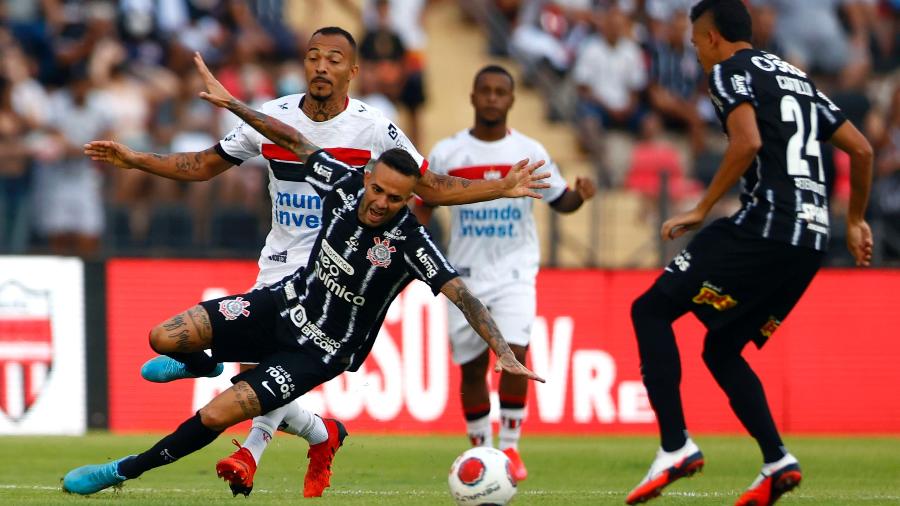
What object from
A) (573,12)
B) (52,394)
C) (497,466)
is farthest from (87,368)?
(573,12)

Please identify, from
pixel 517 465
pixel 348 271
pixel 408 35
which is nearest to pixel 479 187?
pixel 348 271

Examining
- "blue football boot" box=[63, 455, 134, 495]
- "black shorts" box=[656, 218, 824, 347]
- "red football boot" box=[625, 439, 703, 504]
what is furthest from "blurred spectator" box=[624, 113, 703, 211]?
"blue football boot" box=[63, 455, 134, 495]

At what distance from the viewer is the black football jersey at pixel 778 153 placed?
804 centimetres

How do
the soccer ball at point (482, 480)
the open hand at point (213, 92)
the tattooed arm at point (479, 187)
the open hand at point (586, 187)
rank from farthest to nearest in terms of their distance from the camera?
the open hand at point (586, 187) < the tattooed arm at point (479, 187) < the open hand at point (213, 92) < the soccer ball at point (482, 480)

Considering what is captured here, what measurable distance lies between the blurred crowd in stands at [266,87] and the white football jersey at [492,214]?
13.4 ft

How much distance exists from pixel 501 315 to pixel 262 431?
2916 mm

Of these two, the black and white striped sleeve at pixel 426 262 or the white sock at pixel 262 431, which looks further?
the white sock at pixel 262 431

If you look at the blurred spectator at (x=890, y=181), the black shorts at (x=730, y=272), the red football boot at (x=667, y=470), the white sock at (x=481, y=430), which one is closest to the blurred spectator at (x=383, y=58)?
the blurred spectator at (x=890, y=181)

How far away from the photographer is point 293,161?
366 inches

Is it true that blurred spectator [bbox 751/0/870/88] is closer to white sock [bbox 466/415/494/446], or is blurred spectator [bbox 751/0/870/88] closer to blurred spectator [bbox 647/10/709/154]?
blurred spectator [bbox 647/10/709/154]

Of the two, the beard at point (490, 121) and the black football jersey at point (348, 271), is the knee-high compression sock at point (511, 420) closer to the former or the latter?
the beard at point (490, 121)

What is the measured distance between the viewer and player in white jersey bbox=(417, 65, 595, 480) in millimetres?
11492

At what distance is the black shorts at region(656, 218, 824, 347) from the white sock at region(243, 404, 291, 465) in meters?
2.45

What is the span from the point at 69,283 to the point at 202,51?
4885 mm
